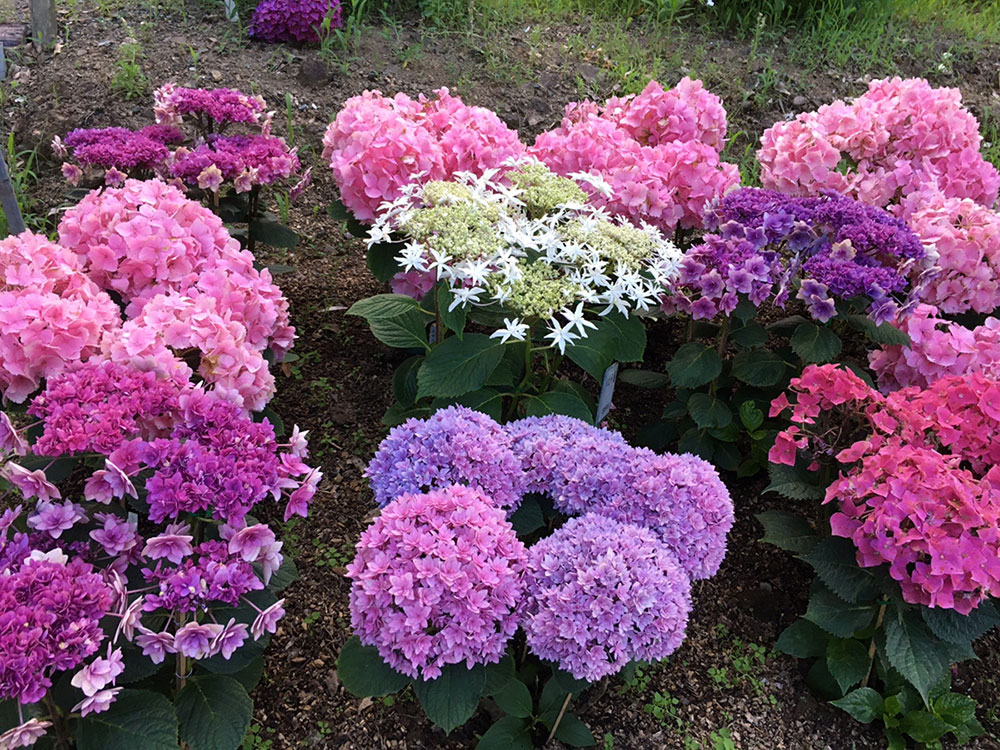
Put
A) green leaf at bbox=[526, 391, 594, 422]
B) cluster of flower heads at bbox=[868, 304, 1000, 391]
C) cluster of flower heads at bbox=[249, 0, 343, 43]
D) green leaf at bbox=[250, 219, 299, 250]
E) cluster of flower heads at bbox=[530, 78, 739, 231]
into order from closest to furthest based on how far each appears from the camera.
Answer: green leaf at bbox=[526, 391, 594, 422] < cluster of flower heads at bbox=[868, 304, 1000, 391] < cluster of flower heads at bbox=[530, 78, 739, 231] < green leaf at bbox=[250, 219, 299, 250] < cluster of flower heads at bbox=[249, 0, 343, 43]

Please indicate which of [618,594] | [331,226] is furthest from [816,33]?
[618,594]

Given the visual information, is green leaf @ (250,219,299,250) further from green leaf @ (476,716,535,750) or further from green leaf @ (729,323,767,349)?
green leaf @ (476,716,535,750)

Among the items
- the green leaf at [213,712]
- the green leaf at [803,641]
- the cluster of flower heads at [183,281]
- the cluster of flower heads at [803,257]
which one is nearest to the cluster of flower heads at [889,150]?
the cluster of flower heads at [803,257]

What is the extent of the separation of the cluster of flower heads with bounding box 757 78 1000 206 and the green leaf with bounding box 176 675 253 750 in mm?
2492

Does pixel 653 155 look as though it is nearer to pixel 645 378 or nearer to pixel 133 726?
pixel 645 378

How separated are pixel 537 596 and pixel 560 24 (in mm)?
4759

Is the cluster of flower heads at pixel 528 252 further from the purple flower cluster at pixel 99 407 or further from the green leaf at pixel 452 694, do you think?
the green leaf at pixel 452 694

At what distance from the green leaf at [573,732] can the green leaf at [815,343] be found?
1197mm

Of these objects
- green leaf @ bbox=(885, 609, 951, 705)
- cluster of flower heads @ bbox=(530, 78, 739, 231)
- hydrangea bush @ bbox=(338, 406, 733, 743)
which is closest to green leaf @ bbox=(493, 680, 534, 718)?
hydrangea bush @ bbox=(338, 406, 733, 743)

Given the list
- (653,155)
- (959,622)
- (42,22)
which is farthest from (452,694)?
(42,22)

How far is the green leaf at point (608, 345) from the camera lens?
2.24m

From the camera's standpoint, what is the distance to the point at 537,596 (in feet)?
5.12

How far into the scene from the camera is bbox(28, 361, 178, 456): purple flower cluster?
152 centimetres

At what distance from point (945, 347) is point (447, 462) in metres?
1.57
